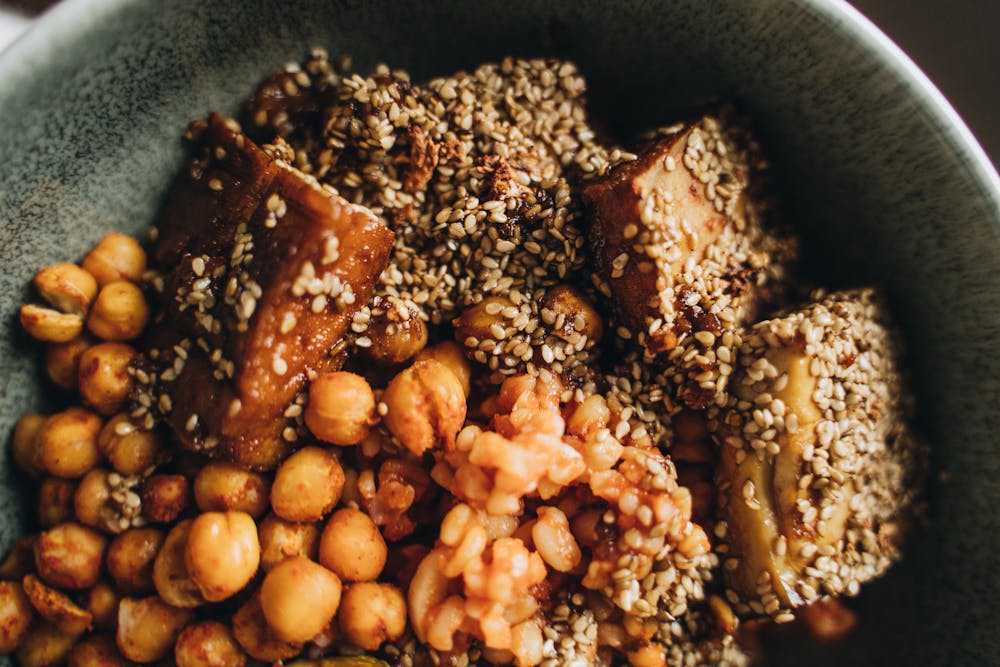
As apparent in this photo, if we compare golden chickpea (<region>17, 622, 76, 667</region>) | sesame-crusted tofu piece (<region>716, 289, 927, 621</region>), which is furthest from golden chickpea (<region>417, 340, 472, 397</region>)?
golden chickpea (<region>17, 622, 76, 667</region>)

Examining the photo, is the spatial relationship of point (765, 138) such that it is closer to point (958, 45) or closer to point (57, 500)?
point (958, 45)

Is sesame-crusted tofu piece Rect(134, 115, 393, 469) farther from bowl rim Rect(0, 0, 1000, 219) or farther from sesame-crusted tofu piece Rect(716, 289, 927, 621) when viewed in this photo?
sesame-crusted tofu piece Rect(716, 289, 927, 621)

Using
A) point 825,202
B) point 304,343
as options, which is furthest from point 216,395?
point 825,202

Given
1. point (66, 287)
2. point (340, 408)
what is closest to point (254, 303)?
point (340, 408)

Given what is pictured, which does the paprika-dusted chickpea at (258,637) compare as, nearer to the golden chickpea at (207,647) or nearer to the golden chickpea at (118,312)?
the golden chickpea at (207,647)

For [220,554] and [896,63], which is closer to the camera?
[220,554]

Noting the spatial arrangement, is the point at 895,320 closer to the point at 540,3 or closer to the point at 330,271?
the point at 540,3
